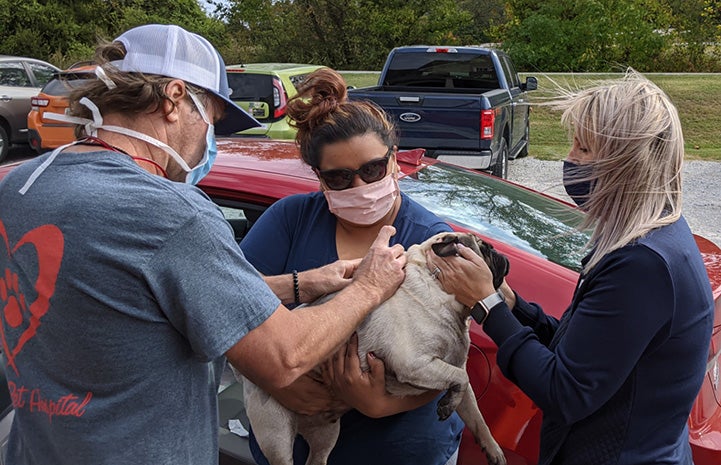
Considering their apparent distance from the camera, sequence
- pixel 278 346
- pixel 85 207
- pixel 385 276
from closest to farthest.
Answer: pixel 85 207 → pixel 278 346 → pixel 385 276

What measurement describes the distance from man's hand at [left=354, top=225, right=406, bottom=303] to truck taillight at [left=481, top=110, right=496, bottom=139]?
274 inches

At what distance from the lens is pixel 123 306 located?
4.78 ft

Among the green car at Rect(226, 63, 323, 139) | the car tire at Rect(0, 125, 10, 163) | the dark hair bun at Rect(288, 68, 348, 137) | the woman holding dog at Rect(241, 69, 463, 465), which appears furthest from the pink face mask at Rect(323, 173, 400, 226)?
the car tire at Rect(0, 125, 10, 163)

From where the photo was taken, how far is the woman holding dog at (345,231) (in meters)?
2.29

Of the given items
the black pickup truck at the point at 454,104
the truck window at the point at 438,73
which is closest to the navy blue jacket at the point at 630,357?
the black pickup truck at the point at 454,104

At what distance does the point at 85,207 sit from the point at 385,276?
102 cm

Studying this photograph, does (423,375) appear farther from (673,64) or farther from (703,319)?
(673,64)

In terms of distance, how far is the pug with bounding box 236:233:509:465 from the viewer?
2.26m

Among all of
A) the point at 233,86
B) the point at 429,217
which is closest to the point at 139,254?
the point at 429,217

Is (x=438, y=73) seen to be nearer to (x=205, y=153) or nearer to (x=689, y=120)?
(x=689, y=120)

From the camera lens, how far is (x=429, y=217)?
2.60 meters

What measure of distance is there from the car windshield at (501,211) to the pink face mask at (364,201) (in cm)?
91

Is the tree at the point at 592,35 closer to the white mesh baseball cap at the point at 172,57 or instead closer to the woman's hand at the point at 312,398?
the woman's hand at the point at 312,398

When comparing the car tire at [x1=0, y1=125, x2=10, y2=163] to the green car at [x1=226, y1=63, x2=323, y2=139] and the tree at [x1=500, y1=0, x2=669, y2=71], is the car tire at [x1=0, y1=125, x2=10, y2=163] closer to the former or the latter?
the green car at [x1=226, y1=63, x2=323, y2=139]
